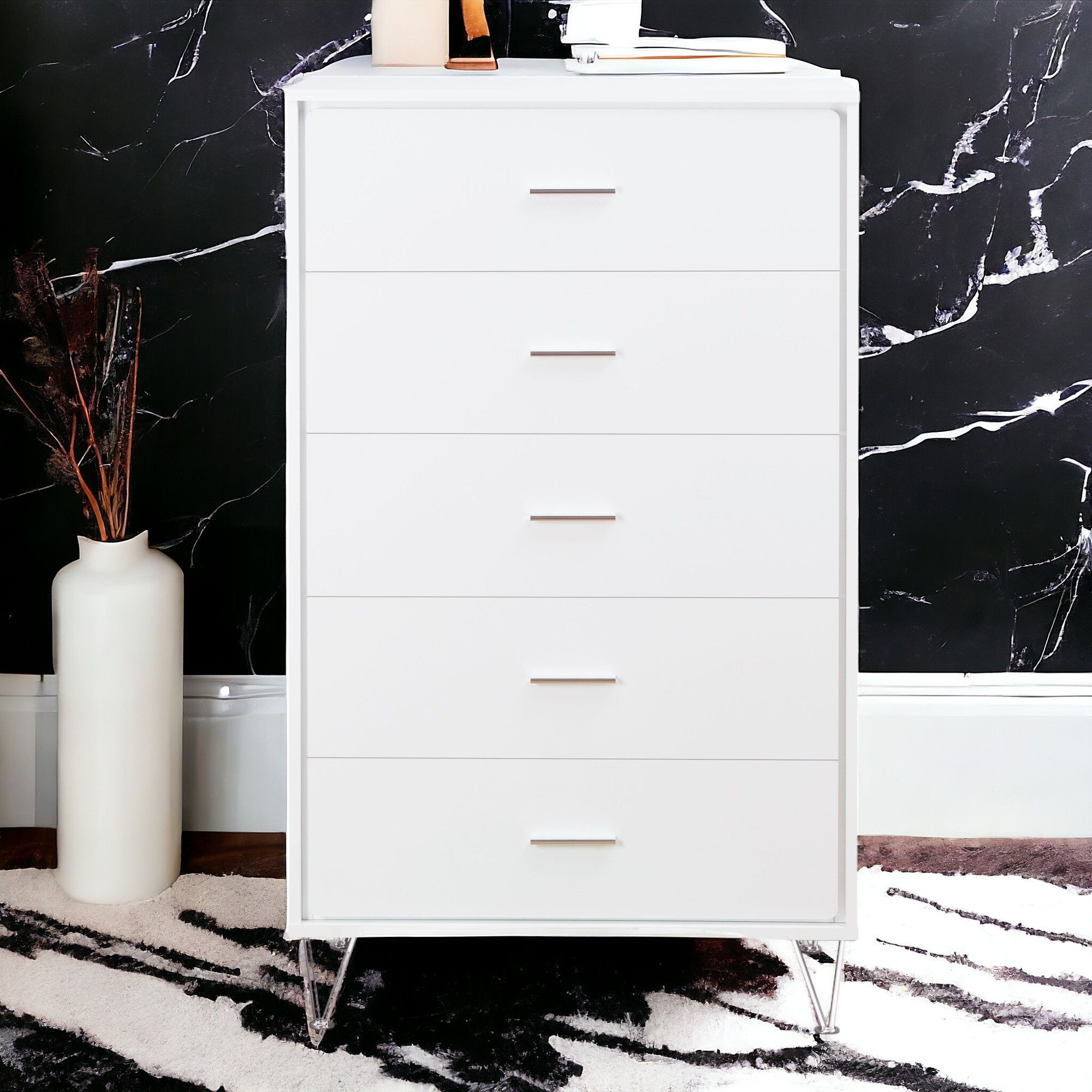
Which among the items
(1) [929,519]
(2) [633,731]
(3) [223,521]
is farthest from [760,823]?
(3) [223,521]

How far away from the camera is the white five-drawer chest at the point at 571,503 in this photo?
1.13 metres

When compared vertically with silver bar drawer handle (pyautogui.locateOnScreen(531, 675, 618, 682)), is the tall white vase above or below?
below

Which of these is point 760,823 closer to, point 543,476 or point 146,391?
point 543,476

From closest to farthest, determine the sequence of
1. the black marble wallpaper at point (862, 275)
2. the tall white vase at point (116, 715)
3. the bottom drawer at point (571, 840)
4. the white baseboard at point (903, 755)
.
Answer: the bottom drawer at point (571, 840) < the tall white vase at point (116, 715) < the black marble wallpaper at point (862, 275) < the white baseboard at point (903, 755)

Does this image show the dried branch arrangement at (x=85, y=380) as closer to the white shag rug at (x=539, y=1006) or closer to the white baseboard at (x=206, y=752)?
the white baseboard at (x=206, y=752)

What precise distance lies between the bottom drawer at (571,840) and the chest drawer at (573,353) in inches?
15.2

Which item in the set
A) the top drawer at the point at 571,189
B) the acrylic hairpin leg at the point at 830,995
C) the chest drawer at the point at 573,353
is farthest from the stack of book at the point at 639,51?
the acrylic hairpin leg at the point at 830,995

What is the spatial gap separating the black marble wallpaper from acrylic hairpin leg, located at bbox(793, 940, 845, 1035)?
540 mm

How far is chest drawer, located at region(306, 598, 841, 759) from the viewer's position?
3.90ft

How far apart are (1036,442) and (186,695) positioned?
140 centimetres

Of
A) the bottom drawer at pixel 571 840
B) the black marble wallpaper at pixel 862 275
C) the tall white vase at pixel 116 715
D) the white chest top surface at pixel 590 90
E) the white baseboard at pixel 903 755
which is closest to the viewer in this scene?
the white chest top surface at pixel 590 90

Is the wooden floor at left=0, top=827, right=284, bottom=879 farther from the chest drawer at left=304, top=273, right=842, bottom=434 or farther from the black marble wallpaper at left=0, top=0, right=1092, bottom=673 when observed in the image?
the chest drawer at left=304, top=273, right=842, bottom=434

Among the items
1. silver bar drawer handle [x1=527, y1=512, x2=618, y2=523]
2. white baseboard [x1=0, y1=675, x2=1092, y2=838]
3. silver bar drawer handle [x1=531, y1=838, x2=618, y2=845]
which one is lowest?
white baseboard [x1=0, y1=675, x2=1092, y2=838]

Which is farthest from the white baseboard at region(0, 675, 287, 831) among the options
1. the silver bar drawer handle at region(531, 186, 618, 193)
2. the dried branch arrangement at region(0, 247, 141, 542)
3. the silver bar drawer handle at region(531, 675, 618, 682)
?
the silver bar drawer handle at region(531, 186, 618, 193)
